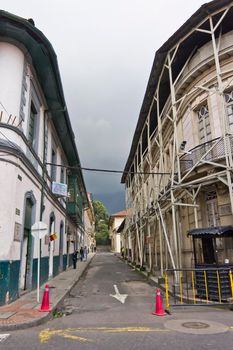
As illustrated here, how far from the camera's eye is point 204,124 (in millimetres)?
13117

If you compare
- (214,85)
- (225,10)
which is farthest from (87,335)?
(225,10)

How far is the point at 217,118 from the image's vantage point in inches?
482

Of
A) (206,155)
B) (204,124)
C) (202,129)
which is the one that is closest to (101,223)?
(202,129)

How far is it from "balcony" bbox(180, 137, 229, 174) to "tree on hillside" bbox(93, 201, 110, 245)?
84.4 metres

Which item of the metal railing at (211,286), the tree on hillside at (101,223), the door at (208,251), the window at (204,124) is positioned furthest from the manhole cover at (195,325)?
the tree on hillside at (101,223)

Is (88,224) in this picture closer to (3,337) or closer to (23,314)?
(23,314)

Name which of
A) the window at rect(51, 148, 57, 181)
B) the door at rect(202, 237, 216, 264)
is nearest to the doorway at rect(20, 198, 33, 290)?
the window at rect(51, 148, 57, 181)

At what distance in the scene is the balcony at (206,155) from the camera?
11199 mm

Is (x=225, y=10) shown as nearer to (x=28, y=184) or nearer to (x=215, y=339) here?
(x=28, y=184)

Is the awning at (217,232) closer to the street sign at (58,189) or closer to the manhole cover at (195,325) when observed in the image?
the manhole cover at (195,325)

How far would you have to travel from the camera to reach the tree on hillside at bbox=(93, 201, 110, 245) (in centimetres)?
9462

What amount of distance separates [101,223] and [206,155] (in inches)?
3497

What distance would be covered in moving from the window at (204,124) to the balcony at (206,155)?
2.60 ft

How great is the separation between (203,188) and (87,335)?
8.68 m
